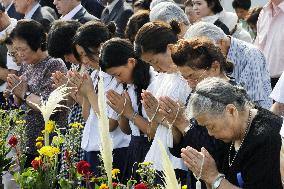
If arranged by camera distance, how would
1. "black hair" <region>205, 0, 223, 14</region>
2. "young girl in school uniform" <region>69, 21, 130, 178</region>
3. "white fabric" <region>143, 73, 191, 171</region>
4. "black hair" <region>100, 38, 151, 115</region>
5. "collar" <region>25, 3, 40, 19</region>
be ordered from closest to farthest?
"white fabric" <region>143, 73, 191, 171</region>
"black hair" <region>100, 38, 151, 115</region>
"young girl in school uniform" <region>69, 21, 130, 178</region>
"black hair" <region>205, 0, 223, 14</region>
"collar" <region>25, 3, 40, 19</region>

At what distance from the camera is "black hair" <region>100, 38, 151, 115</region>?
4602 millimetres

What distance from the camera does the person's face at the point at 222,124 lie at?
335 centimetres

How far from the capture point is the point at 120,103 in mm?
4609

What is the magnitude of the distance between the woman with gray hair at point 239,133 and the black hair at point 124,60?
1214 millimetres

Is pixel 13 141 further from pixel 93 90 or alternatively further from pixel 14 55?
pixel 14 55

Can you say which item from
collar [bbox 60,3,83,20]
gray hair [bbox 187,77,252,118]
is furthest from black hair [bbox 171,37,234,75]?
collar [bbox 60,3,83,20]

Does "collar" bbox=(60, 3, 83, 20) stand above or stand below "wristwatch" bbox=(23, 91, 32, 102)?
above

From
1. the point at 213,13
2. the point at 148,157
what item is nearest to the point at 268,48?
the point at 213,13

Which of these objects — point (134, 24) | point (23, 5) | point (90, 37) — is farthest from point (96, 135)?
point (23, 5)

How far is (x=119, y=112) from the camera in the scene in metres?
4.64

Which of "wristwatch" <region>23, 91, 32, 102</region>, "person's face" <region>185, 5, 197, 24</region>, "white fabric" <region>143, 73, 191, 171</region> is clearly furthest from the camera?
"person's face" <region>185, 5, 197, 24</region>

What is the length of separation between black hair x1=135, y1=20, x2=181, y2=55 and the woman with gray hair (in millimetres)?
971

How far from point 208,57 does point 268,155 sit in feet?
2.57

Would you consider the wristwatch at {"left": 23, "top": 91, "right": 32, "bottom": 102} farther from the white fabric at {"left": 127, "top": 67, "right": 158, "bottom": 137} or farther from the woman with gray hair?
the woman with gray hair
